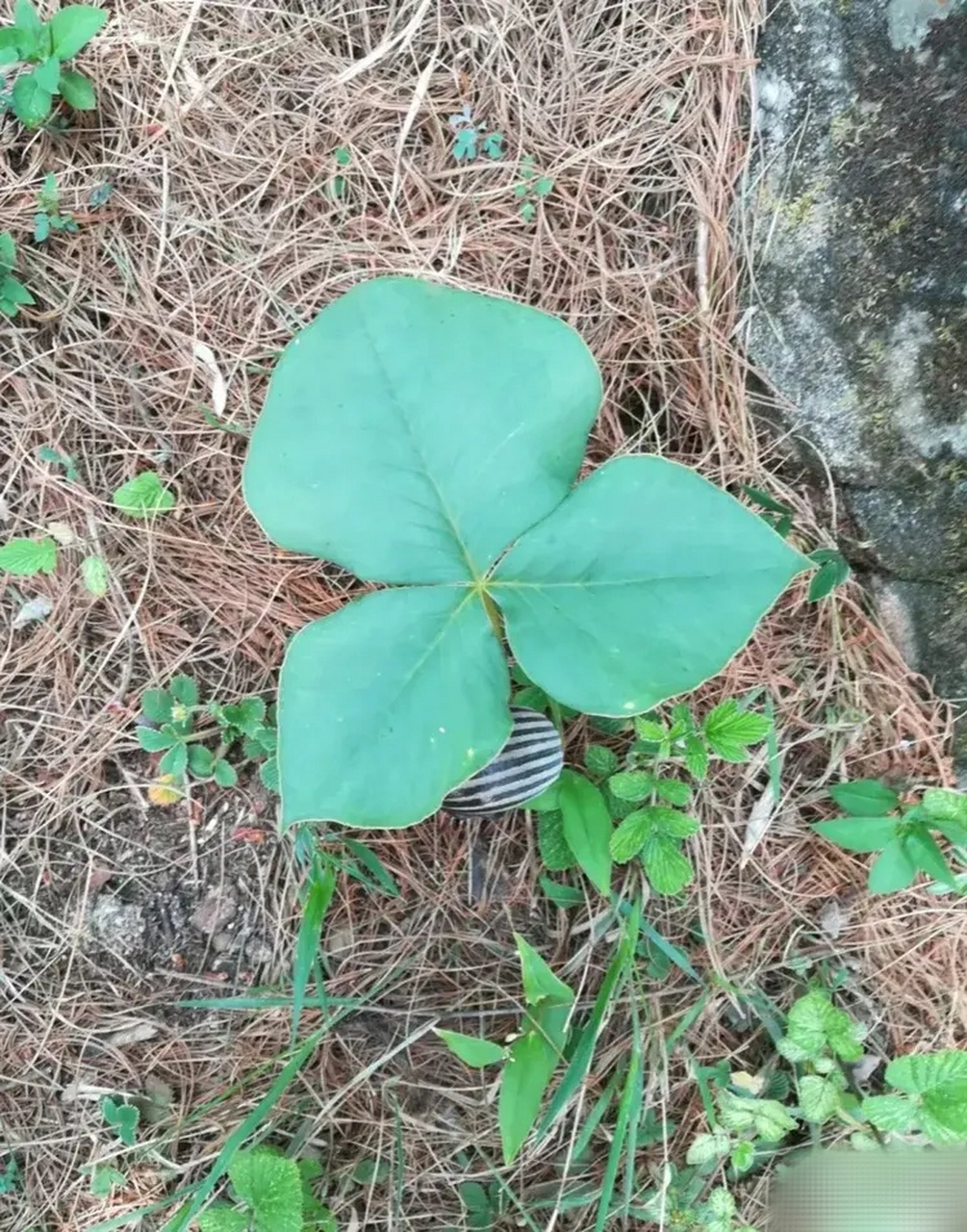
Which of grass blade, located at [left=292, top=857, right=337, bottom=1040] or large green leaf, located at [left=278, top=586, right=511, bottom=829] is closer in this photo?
large green leaf, located at [left=278, top=586, right=511, bottom=829]

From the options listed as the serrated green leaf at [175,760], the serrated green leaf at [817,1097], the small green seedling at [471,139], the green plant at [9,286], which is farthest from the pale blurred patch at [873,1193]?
the green plant at [9,286]

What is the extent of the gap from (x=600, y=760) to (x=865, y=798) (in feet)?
1.37

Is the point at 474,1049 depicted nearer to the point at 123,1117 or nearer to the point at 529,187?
the point at 123,1117

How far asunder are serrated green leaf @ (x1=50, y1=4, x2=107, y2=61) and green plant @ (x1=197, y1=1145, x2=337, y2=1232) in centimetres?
172

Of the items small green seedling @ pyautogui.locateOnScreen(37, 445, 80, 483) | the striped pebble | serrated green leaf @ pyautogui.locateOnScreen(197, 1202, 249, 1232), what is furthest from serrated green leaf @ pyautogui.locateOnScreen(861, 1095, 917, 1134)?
small green seedling @ pyautogui.locateOnScreen(37, 445, 80, 483)

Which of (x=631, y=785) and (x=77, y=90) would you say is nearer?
(x=631, y=785)

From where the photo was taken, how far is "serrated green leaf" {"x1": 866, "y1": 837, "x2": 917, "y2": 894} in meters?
1.40

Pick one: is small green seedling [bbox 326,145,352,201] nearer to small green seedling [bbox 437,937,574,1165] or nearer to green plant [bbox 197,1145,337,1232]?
small green seedling [bbox 437,937,574,1165]

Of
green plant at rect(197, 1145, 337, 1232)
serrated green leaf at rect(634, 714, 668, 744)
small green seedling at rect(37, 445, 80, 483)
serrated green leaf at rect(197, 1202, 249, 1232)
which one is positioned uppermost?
serrated green leaf at rect(634, 714, 668, 744)

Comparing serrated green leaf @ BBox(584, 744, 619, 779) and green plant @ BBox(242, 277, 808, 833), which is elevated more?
green plant @ BBox(242, 277, 808, 833)

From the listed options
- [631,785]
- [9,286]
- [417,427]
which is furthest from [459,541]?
[9,286]

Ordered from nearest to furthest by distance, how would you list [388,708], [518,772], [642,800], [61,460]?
[388,708] → [518,772] → [642,800] → [61,460]

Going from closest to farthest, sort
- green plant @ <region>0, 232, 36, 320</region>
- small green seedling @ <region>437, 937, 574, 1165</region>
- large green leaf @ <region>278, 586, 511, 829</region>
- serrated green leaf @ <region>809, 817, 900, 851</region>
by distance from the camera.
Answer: large green leaf @ <region>278, 586, 511, 829</region>, small green seedling @ <region>437, 937, 574, 1165</region>, serrated green leaf @ <region>809, 817, 900, 851</region>, green plant @ <region>0, 232, 36, 320</region>

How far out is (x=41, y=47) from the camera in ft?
4.91
